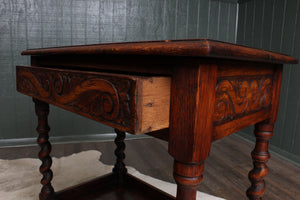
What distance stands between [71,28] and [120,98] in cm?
222

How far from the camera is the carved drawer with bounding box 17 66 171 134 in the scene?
543 mm

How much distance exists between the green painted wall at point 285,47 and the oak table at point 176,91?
1.49 meters

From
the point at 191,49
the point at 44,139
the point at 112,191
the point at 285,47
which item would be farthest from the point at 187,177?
the point at 285,47

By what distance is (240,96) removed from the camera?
814mm

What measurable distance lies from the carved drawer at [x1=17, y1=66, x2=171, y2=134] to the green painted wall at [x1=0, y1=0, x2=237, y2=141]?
6.16ft

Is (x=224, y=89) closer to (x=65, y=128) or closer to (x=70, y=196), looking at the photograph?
(x=70, y=196)

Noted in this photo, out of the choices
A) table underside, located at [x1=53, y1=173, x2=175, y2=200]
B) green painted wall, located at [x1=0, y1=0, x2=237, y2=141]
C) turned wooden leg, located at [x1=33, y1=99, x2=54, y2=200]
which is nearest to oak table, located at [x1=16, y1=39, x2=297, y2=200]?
turned wooden leg, located at [x1=33, y1=99, x2=54, y2=200]

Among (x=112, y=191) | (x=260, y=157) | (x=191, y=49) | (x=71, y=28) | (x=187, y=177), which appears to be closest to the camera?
(x=191, y=49)

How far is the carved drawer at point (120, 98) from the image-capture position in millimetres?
543

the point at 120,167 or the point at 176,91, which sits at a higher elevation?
the point at 176,91

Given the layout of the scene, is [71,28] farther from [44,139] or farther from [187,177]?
[187,177]

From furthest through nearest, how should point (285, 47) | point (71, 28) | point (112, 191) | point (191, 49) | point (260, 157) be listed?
point (71, 28) → point (285, 47) → point (112, 191) → point (260, 157) → point (191, 49)

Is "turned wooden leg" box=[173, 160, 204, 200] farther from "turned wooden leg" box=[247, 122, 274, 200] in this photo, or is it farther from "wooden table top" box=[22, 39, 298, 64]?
"turned wooden leg" box=[247, 122, 274, 200]

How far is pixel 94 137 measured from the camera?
2709 millimetres
